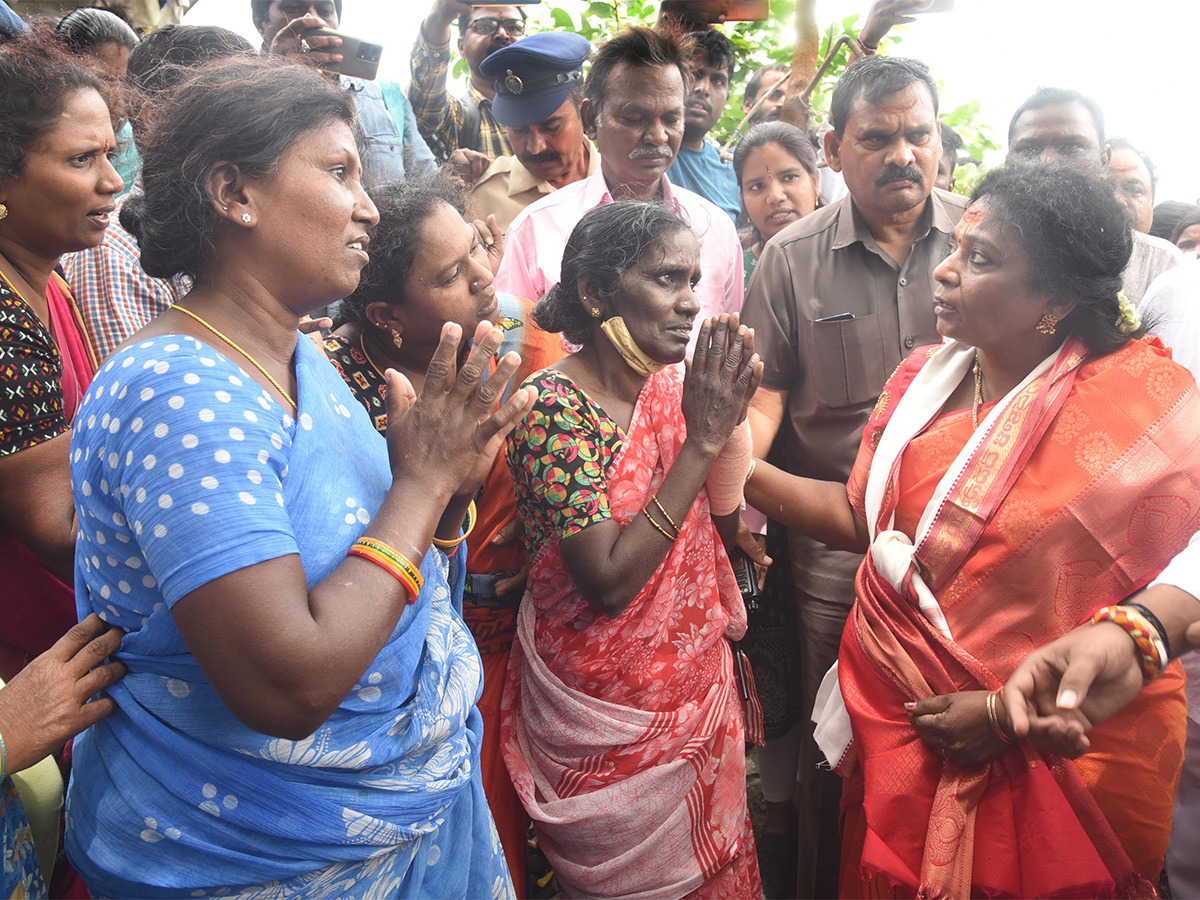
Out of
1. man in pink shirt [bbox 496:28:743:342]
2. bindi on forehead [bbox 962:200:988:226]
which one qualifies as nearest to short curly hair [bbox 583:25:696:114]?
man in pink shirt [bbox 496:28:743:342]

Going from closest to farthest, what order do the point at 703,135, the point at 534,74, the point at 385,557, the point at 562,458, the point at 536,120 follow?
the point at 385,557, the point at 562,458, the point at 534,74, the point at 536,120, the point at 703,135

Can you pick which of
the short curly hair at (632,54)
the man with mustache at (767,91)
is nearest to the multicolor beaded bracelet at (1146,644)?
the short curly hair at (632,54)

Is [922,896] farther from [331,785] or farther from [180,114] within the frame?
[180,114]

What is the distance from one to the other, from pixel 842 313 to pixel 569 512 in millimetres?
1597

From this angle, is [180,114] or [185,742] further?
[180,114]

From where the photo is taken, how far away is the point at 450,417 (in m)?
1.48

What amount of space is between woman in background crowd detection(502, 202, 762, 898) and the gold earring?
0.77 meters

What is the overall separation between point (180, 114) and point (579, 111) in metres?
2.85

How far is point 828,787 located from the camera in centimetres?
316

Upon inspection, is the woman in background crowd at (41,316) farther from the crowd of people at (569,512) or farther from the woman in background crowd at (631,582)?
the woman in background crowd at (631,582)

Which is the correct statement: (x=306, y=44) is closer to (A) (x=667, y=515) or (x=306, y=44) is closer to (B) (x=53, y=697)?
(A) (x=667, y=515)

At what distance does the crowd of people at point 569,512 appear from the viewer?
4.66 feet

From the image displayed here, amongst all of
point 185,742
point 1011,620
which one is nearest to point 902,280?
point 1011,620

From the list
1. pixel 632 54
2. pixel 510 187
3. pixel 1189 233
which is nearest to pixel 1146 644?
pixel 632 54
